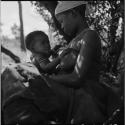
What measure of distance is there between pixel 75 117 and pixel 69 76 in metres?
0.35

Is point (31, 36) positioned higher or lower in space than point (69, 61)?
higher

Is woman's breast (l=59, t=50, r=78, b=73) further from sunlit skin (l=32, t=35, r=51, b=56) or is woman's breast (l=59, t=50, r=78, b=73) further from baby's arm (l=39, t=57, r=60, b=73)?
sunlit skin (l=32, t=35, r=51, b=56)

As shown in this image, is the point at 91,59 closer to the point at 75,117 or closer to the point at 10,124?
the point at 75,117

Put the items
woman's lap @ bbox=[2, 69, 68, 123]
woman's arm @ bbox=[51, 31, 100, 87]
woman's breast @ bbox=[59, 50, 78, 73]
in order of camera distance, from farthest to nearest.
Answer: woman's breast @ bbox=[59, 50, 78, 73] → woman's arm @ bbox=[51, 31, 100, 87] → woman's lap @ bbox=[2, 69, 68, 123]

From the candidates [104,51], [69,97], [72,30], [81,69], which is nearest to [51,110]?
[69,97]

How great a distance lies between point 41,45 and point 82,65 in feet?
3.25

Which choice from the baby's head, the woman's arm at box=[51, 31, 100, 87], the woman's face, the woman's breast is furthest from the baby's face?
the woman's arm at box=[51, 31, 100, 87]

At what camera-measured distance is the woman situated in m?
3.89

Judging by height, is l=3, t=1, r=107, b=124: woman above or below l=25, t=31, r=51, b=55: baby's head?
below

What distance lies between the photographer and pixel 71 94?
13.1 ft

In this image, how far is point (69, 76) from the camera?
158 inches

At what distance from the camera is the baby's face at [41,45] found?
4906 mm

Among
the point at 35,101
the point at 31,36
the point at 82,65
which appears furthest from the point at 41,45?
the point at 35,101

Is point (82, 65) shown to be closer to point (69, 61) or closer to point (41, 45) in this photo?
point (69, 61)
